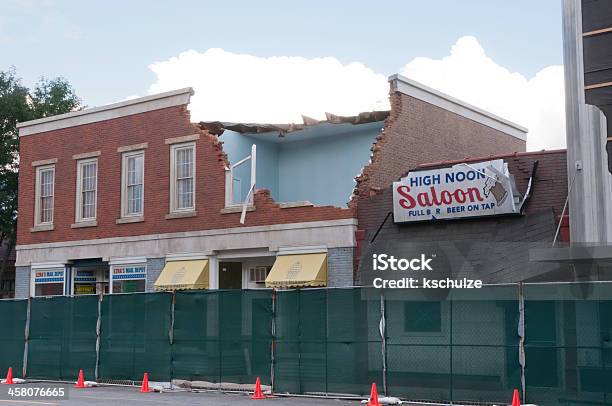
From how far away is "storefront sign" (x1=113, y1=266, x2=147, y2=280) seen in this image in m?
29.7

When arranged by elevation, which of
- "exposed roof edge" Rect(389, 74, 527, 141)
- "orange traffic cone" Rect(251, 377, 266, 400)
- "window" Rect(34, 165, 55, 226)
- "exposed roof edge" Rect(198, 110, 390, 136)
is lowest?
"orange traffic cone" Rect(251, 377, 266, 400)

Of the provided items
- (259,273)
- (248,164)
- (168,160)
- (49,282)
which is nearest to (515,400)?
(259,273)

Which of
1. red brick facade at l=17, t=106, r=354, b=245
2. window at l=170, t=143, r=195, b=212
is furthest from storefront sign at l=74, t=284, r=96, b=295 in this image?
window at l=170, t=143, r=195, b=212

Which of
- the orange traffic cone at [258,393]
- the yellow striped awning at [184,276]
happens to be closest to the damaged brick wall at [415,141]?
the yellow striped awning at [184,276]

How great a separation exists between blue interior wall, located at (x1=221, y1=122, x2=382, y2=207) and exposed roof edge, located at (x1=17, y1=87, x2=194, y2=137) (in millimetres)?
2285

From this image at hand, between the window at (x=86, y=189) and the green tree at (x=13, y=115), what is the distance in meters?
11.0

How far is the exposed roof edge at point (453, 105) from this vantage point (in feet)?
86.8

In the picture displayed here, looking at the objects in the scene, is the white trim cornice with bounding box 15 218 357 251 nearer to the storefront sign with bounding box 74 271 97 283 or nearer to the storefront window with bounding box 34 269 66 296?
the storefront window with bounding box 34 269 66 296

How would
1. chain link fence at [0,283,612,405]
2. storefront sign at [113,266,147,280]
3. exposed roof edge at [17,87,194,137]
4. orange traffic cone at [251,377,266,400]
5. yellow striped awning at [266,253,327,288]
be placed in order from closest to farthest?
chain link fence at [0,283,612,405], orange traffic cone at [251,377,266,400], yellow striped awning at [266,253,327,288], exposed roof edge at [17,87,194,137], storefront sign at [113,266,147,280]

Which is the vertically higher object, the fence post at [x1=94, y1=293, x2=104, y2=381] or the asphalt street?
the fence post at [x1=94, y1=293, x2=104, y2=381]

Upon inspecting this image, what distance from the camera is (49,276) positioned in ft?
106

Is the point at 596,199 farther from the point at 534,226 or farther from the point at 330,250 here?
the point at 330,250

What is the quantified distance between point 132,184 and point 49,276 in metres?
5.28

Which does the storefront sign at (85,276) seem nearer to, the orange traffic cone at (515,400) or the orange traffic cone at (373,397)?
the orange traffic cone at (373,397)
